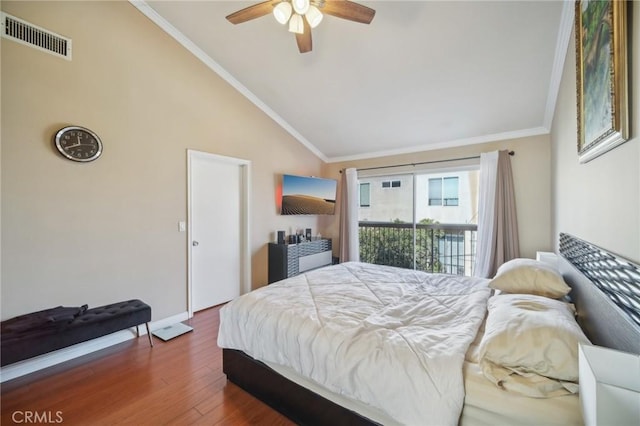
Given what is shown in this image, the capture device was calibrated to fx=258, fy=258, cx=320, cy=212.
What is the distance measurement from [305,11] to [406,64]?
4.76 feet

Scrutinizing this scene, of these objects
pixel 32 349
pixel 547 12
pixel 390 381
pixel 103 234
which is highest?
pixel 547 12

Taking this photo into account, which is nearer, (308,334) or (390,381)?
(390,381)

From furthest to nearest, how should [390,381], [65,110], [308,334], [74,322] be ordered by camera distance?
[65,110] < [74,322] < [308,334] < [390,381]

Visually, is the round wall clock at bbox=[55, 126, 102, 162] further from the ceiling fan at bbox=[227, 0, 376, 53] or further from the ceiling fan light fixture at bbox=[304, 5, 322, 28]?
the ceiling fan light fixture at bbox=[304, 5, 322, 28]

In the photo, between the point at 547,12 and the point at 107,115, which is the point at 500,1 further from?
the point at 107,115

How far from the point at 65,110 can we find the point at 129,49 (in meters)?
0.92

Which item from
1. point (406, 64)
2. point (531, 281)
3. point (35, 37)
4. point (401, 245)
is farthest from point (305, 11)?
Result: point (401, 245)

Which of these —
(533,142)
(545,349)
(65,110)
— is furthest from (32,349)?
(533,142)

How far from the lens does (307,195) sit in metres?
4.59

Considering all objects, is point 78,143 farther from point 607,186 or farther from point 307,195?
point 607,186

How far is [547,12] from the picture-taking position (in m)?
2.08

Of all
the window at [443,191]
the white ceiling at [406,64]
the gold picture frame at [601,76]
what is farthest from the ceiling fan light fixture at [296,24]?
the window at [443,191]

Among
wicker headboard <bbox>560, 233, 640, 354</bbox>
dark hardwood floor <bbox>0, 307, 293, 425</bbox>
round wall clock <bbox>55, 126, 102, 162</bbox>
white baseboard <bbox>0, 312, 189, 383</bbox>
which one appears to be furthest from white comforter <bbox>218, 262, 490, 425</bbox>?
round wall clock <bbox>55, 126, 102, 162</bbox>

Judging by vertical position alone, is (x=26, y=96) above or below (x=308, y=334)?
above
